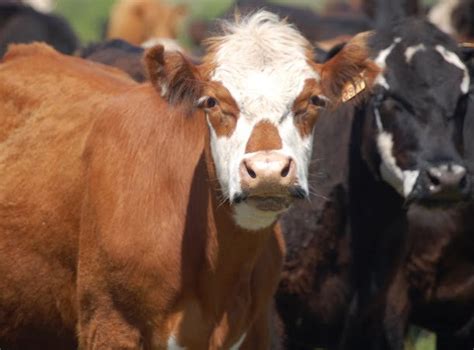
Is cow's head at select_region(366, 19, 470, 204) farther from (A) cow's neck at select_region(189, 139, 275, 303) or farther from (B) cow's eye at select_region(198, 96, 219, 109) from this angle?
(B) cow's eye at select_region(198, 96, 219, 109)

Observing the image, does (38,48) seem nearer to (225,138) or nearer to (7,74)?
(7,74)

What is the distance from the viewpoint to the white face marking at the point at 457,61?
7.50 meters

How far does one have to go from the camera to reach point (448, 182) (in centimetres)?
700

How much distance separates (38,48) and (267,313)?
1.93m

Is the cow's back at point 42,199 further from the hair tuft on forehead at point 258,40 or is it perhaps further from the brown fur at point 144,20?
the brown fur at point 144,20

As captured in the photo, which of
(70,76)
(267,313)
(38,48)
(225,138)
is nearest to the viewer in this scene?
(225,138)

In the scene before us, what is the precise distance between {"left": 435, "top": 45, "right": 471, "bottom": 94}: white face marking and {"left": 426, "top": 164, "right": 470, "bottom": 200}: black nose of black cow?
0.59 m

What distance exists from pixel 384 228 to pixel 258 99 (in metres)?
2.04

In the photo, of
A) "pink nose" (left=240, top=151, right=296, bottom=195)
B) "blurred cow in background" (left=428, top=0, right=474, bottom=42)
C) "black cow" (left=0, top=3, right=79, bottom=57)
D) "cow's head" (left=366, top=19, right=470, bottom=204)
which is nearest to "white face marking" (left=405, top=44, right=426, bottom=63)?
"cow's head" (left=366, top=19, right=470, bottom=204)

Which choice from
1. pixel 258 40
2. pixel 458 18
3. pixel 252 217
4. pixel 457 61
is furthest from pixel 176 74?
pixel 458 18

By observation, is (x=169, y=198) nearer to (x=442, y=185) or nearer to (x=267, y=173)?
(x=267, y=173)

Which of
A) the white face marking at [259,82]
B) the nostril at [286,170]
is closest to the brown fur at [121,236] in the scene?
the white face marking at [259,82]

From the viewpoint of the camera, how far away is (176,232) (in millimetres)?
6195

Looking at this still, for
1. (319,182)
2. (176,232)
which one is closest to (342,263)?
(319,182)
